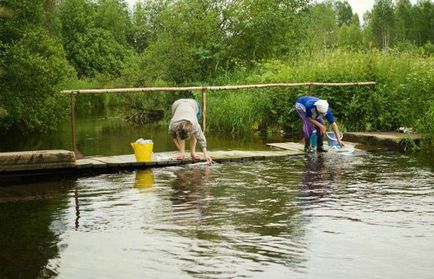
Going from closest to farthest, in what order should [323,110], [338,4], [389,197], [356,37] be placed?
[389,197]
[323,110]
[356,37]
[338,4]

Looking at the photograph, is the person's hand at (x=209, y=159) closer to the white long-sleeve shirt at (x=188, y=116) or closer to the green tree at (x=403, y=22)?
the white long-sleeve shirt at (x=188, y=116)

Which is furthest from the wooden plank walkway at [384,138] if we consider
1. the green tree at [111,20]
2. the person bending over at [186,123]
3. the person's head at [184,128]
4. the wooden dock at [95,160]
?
the green tree at [111,20]

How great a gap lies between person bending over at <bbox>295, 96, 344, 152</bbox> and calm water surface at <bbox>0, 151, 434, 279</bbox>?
172cm

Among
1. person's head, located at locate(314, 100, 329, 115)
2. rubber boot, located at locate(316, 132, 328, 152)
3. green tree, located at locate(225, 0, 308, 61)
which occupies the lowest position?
rubber boot, located at locate(316, 132, 328, 152)

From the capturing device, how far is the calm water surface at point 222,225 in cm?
545

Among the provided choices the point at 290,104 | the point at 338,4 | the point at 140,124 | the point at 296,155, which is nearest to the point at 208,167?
the point at 296,155

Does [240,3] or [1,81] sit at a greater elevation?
[240,3]

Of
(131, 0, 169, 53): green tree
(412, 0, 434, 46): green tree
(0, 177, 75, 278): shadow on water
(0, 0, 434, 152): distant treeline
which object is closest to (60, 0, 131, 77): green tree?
(131, 0, 169, 53): green tree

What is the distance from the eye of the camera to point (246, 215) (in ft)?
24.2

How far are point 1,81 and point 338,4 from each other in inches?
3744

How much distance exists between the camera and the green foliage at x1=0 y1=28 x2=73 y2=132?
1812cm

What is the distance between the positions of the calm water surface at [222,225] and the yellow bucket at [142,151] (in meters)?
0.45

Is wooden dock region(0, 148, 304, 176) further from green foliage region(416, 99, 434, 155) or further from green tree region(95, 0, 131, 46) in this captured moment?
green tree region(95, 0, 131, 46)

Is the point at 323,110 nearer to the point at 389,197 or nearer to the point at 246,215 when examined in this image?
the point at 389,197
